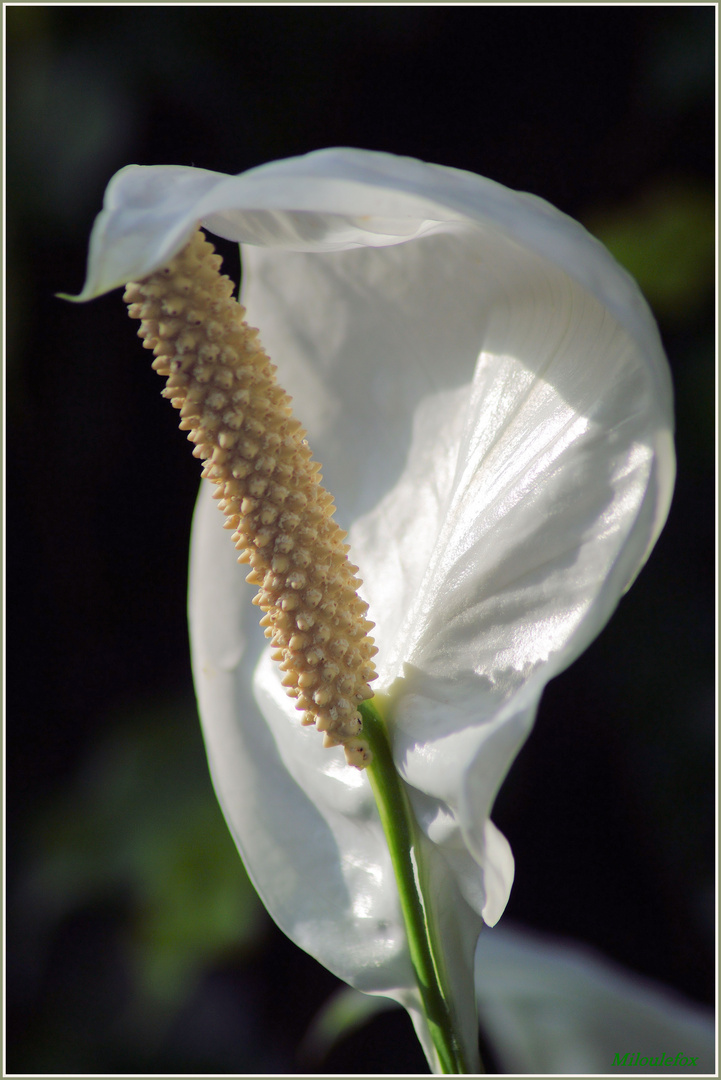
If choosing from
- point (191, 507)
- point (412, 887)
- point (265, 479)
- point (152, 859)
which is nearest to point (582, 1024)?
point (412, 887)

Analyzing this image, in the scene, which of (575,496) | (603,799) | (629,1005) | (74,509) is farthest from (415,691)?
(74,509)

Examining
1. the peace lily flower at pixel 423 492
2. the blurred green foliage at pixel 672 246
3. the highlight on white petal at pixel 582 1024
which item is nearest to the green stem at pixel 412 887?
the peace lily flower at pixel 423 492

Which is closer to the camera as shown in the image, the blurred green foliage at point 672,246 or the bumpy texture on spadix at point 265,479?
the bumpy texture on spadix at point 265,479

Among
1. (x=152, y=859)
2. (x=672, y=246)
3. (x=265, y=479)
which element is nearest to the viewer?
(x=265, y=479)

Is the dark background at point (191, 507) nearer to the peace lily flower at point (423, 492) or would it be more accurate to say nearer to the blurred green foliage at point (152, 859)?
the blurred green foliage at point (152, 859)

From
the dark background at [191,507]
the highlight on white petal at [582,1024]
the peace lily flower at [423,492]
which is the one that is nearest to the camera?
the peace lily flower at [423,492]

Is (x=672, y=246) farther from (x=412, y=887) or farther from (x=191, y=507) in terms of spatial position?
(x=412, y=887)
